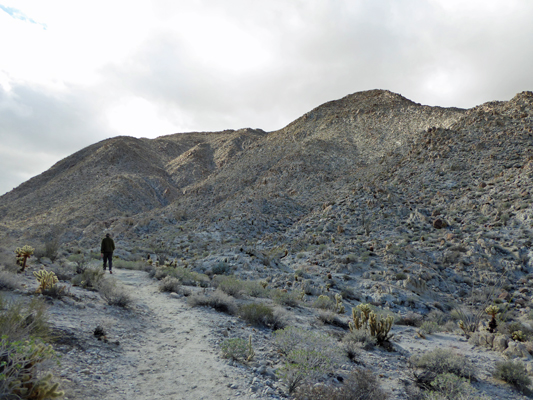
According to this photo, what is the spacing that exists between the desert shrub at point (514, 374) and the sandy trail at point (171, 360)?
17.0 ft

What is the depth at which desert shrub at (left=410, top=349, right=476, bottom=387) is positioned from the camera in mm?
5609

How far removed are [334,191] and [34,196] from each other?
1814 inches

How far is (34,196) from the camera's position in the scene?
1845 inches

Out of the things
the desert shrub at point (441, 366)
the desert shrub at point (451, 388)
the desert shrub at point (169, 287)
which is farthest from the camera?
the desert shrub at point (169, 287)

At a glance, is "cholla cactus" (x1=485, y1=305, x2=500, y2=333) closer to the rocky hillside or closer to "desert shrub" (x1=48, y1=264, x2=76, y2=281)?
the rocky hillside

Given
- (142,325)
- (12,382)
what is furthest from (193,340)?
(12,382)

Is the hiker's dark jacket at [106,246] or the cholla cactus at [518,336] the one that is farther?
the hiker's dark jacket at [106,246]

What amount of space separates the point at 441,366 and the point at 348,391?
250cm

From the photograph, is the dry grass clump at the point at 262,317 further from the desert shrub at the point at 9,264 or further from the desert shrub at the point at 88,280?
the desert shrub at the point at 9,264

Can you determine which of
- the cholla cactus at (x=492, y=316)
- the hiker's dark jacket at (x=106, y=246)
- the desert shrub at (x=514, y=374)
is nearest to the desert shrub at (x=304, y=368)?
the desert shrub at (x=514, y=374)

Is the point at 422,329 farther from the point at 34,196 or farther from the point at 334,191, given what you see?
the point at 34,196

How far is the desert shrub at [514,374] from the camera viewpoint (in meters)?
5.68

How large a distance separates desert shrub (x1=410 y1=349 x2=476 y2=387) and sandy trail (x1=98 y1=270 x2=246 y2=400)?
3.53 metres

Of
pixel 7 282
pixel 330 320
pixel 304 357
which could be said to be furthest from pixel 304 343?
pixel 7 282
